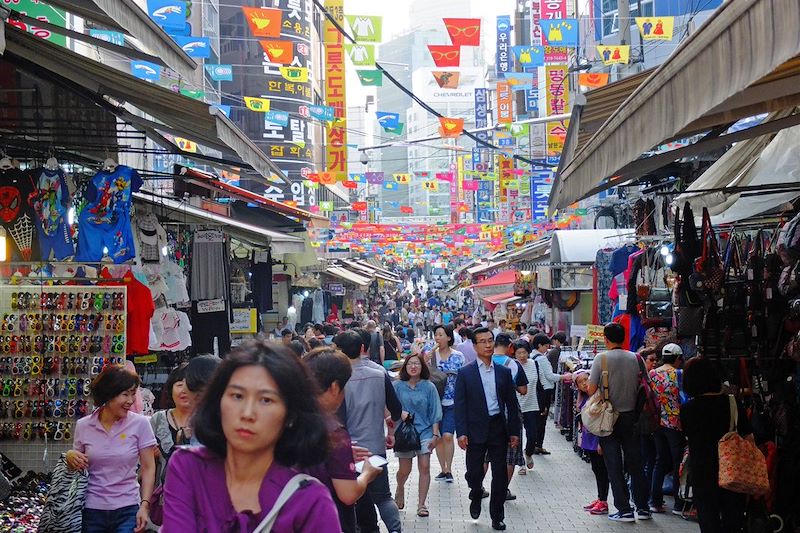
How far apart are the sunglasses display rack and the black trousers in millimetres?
3204

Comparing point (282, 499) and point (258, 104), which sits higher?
point (258, 104)

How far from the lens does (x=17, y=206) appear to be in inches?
315

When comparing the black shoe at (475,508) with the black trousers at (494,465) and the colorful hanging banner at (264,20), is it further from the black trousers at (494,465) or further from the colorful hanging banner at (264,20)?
the colorful hanging banner at (264,20)

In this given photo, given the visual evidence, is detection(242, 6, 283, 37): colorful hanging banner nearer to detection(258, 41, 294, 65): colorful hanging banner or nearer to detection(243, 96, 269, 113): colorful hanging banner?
detection(258, 41, 294, 65): colorful hanging banner

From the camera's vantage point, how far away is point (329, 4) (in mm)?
38719

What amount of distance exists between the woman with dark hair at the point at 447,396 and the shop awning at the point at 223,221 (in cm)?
281

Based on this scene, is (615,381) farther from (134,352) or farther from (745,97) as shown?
(745,97)

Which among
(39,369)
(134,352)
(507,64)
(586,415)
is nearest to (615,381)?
(586,415)

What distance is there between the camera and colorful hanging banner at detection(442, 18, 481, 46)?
18.6 m

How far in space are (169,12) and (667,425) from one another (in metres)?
8.94

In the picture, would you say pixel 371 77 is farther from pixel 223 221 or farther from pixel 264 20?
pixel 223 221

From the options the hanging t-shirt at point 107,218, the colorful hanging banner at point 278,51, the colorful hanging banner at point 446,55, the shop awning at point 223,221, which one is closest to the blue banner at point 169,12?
the shop awning at point 223,221

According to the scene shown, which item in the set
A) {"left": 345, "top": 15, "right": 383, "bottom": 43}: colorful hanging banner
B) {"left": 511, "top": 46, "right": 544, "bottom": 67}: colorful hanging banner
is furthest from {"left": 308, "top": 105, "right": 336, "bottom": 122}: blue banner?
{"left": 511, "top": 46, "right": 544, "bottom": 67}: colorful hanging banner

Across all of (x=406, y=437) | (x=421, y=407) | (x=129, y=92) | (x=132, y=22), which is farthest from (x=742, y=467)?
(x=132, y=22)
